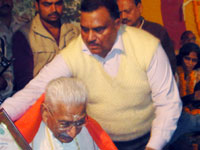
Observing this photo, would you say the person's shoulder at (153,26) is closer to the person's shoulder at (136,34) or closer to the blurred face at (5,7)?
the person's shoulder at (136,34)

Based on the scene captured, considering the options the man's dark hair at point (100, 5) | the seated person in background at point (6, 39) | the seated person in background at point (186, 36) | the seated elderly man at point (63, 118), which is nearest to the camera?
the seated elderly man at point (63, 118)

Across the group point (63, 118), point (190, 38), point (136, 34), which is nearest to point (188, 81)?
point (190, 38)

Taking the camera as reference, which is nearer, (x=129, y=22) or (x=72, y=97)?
(x=72, y=97)

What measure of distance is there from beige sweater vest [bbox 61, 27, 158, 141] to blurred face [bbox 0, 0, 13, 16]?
0.45 meters

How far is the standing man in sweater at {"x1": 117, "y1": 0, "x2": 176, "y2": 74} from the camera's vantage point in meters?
1.67

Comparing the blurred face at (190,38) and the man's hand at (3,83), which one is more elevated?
the blurred face at (190,38)

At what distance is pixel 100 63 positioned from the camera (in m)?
1.44

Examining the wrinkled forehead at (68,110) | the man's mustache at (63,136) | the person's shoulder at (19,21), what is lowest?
the man's mustache at (63,136)

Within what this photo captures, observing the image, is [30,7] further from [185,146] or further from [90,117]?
[185,146]

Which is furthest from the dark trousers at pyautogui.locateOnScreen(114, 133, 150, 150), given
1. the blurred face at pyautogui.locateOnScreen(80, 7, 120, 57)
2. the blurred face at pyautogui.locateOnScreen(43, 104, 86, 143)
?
the blurred face at pyautogui.locateOnScreen(80, 7, 120, 57)

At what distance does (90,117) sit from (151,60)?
369 mm

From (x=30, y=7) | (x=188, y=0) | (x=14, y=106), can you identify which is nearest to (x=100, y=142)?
(x=14, y=106)

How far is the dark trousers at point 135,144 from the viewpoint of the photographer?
157cm

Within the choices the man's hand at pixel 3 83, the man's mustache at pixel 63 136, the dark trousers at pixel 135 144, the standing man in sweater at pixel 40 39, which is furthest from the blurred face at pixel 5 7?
the dark trousers at pixel 135 144
